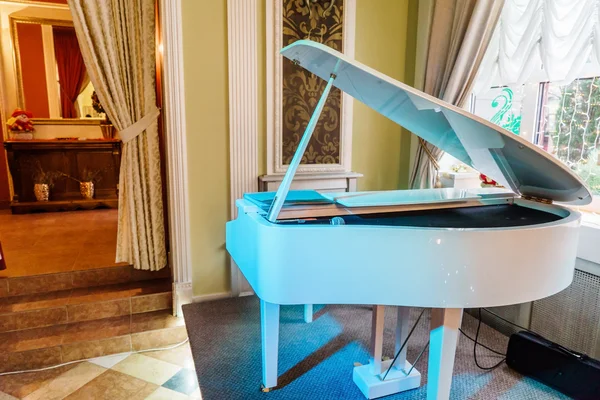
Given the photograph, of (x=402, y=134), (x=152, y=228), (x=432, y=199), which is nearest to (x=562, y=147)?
(x=432, y=199)

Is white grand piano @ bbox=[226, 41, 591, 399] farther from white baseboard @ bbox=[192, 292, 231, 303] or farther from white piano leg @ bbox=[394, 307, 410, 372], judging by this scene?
white baseboard @ bbox=[192, 292, 231, 303]

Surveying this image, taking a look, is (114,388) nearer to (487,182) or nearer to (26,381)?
(26,381)

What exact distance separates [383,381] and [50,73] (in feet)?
18.4

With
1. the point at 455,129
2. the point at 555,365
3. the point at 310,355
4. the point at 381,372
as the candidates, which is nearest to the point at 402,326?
the point at 381,372

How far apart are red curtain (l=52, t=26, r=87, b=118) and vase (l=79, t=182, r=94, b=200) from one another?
1.04 metres

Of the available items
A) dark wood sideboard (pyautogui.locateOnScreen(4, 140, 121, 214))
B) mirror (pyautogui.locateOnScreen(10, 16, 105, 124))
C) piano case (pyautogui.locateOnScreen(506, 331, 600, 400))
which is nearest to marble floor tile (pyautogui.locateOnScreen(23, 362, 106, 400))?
piano case (pyautogui.locateOnScreen(506, 331, 600, 400))

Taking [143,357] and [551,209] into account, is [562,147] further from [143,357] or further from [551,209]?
[143,357]

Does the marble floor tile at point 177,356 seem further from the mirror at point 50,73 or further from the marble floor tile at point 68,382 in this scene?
the mirror at point 50,73

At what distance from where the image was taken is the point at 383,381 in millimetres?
1818

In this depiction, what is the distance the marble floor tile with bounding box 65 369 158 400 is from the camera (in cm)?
213

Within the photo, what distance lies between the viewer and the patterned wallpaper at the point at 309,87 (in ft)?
8.87

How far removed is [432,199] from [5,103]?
17.5 feet

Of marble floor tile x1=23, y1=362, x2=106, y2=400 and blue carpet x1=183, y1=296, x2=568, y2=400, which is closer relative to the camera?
blue carpet x1=183, y1=296, x2=568, y2=400

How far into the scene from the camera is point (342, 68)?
1453 mm
